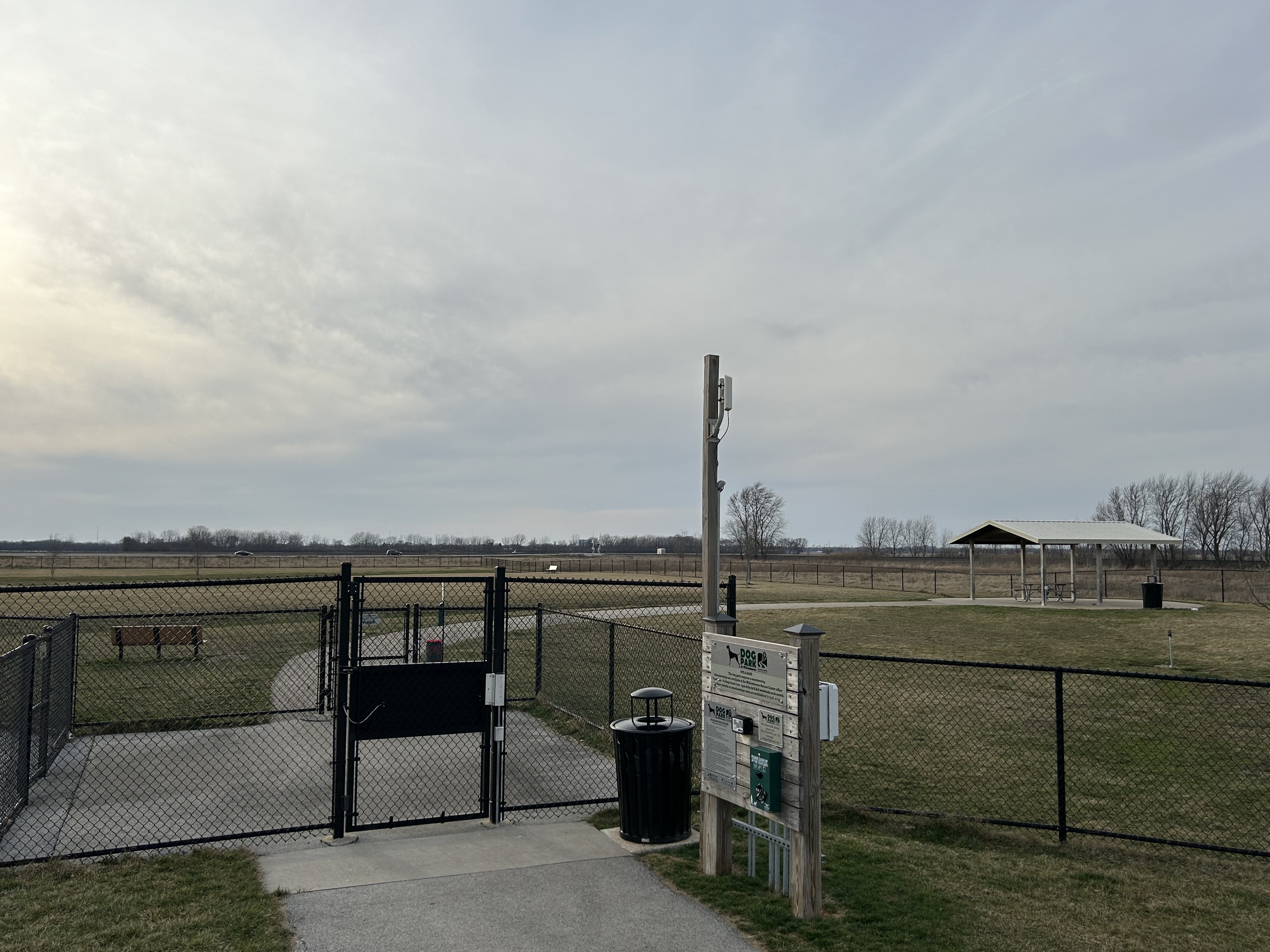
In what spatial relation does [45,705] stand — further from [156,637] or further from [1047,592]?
[1047,592]

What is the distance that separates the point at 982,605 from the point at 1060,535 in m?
4.70

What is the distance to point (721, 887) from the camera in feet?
18.8

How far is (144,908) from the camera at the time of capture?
17.2ft

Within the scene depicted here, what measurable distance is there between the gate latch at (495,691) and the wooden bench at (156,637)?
35.0 feet

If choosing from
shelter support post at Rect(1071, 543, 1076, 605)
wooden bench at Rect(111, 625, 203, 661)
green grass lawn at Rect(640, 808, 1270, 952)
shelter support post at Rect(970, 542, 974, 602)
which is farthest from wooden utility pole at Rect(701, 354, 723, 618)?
shelter support post at Rect(1071, 543, 1076, 605)

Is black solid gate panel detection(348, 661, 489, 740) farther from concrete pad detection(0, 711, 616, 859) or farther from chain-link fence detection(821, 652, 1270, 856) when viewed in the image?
chain-link fence detection(821, 652, 1270, 856)

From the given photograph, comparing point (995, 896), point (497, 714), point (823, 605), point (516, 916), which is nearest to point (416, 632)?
point (497, 714)

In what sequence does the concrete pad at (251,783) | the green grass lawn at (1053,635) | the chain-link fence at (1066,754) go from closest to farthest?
the concrete pad at (251,783) → the chain-link fence at (1066,754) → the green grass lawn at (1053,635)

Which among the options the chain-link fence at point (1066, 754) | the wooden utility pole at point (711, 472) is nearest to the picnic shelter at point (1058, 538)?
the chain-link fence at point (1066, 754)

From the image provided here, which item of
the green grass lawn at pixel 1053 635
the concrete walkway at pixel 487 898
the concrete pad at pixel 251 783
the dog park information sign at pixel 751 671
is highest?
the dog park information sign at pixel 751 671

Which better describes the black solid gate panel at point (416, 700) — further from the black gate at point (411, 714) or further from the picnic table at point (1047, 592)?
the picnic table at point (1047, 592)

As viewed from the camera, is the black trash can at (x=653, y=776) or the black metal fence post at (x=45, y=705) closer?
the black trash can at (x=653, y=776)

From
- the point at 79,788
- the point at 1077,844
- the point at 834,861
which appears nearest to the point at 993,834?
the point at 1077,844

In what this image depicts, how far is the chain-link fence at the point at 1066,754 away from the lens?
761 cm
